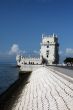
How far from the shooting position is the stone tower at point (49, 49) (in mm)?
133875

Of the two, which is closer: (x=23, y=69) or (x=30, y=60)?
(x=23, y=69)

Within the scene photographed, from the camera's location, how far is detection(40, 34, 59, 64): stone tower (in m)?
134

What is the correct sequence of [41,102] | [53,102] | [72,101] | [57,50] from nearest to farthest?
[72,101]
[53,102]
[41,102]
[57,50]

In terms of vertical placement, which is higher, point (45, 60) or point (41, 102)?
point (45, 60)

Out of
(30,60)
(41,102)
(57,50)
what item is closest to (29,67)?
(30,60)

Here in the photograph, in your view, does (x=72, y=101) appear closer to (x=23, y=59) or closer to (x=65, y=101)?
(x=65, y=101)

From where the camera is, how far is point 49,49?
135m

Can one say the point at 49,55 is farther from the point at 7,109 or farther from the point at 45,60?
the point at 7,109

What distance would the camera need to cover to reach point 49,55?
440 feet

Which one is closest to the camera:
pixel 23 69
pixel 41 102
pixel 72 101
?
pixel 72 101

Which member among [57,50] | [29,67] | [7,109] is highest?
[57,50]

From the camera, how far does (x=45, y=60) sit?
13400 cm

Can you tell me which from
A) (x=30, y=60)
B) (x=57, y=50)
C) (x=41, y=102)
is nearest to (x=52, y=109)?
(x=41, y=102)

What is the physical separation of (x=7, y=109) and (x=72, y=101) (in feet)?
22.5
